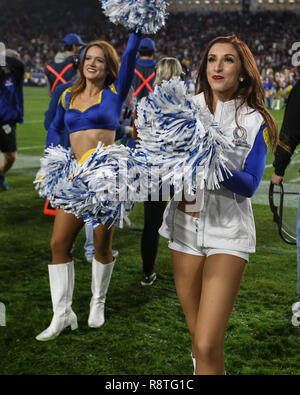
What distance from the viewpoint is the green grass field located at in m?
2.57

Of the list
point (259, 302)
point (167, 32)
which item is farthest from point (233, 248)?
point (167, 32)

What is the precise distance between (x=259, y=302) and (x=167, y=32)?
33.4 meters

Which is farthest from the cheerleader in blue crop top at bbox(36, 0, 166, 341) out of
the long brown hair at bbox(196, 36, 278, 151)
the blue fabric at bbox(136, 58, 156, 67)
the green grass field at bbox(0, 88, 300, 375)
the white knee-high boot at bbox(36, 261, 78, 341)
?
the blue fabric at bbox(136, 58, 156, 67)

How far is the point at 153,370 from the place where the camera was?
2.50 metres

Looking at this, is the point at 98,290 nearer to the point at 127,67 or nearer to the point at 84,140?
the point at 84,140

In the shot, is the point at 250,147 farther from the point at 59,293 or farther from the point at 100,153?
the point at 59,293

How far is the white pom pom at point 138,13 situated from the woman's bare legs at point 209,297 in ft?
3.97

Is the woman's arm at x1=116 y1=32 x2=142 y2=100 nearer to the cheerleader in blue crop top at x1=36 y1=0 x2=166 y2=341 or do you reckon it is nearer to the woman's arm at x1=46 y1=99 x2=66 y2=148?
the cheerleader in blue crop top at x1=36 y1=0 x2=166 y2=341

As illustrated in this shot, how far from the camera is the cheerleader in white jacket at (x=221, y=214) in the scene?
1.76 meters

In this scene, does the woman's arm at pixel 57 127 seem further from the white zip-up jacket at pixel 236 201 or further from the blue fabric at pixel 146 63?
the blue fabric at pixel 146 63

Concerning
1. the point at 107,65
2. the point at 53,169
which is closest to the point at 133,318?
the point at 53,169

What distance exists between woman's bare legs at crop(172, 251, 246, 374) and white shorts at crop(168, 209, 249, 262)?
2 centimetres

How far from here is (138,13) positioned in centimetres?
255

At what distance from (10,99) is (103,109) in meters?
3.54
